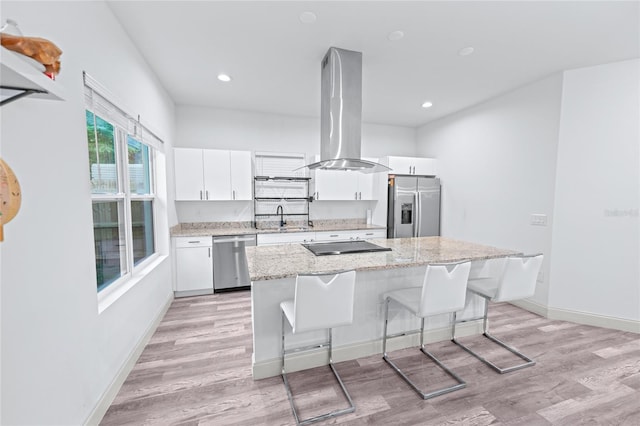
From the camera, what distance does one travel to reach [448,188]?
4668 mm

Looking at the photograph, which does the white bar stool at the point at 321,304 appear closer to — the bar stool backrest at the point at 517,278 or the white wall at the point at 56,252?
the white wall at the point at 56,252

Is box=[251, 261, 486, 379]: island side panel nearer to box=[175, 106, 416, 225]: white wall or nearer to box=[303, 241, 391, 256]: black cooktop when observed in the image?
box=[303, 241, 391, 256]: black cooktop

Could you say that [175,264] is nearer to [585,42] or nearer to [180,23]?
[180,23]

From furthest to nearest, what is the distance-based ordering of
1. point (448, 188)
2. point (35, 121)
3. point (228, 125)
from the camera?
point (448, 188), point (228, 125), point (35, 121)

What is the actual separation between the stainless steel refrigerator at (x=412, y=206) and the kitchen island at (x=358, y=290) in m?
1.75

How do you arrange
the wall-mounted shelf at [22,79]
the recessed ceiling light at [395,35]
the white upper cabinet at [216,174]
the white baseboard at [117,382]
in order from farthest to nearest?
the white upper cabinet at [216,174], the recessed ceiling light at [395,35], the white baseboard at [117,382], the wall-mounted shelf at [22,79]

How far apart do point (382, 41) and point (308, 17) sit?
2.41ft

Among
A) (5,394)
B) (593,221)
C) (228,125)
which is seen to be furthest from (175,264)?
(593,221)

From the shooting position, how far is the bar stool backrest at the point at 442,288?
1.96m

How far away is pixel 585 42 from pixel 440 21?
1.49 m

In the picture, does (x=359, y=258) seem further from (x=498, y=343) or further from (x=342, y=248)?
(x=498, y=343)

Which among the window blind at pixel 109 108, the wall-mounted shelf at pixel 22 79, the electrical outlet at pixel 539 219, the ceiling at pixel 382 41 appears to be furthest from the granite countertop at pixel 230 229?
the wall-mounted shelf at pixel 22 79

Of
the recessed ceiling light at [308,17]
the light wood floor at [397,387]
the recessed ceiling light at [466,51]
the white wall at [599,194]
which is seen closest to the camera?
the light wood floor at [397,387]

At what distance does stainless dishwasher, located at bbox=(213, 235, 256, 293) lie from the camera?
3840mm
